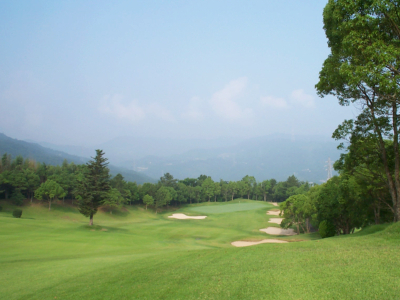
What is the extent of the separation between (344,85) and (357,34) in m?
4.30

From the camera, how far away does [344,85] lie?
56.1 ft

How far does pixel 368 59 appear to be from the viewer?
13547mm

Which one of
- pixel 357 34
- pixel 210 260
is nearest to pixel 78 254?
pixel 210 260

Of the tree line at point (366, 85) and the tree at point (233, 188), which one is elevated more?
the tree line at point (366, 85)

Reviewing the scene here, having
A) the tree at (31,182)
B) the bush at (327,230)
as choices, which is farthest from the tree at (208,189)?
the bush at (327,230)

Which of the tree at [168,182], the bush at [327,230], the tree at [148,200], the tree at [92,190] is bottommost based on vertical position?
the tree at [148,200]

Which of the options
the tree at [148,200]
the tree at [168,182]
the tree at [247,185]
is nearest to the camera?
the tree at [148,200]

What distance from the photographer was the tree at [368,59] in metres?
12.5

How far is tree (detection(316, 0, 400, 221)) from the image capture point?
12500 mm

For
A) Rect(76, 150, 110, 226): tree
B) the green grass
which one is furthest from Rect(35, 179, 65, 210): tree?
the green grass

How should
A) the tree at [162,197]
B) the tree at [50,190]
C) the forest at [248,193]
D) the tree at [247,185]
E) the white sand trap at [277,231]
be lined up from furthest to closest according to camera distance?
the tree at [247,185] < the tree at [162,197] < the tree at [50,190] < the white sand trap at [277,231] < the forest at [248,193]

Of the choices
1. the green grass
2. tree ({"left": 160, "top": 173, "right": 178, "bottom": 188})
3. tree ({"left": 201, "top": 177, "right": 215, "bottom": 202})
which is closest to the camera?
the green grass

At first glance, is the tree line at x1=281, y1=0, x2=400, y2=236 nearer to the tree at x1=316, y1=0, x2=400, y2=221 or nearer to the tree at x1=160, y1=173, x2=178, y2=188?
the tree at x1=316, y1=0, x2=400, y2=221

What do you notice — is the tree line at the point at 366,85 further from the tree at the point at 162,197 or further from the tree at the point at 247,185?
the tree at the point at 247,185
